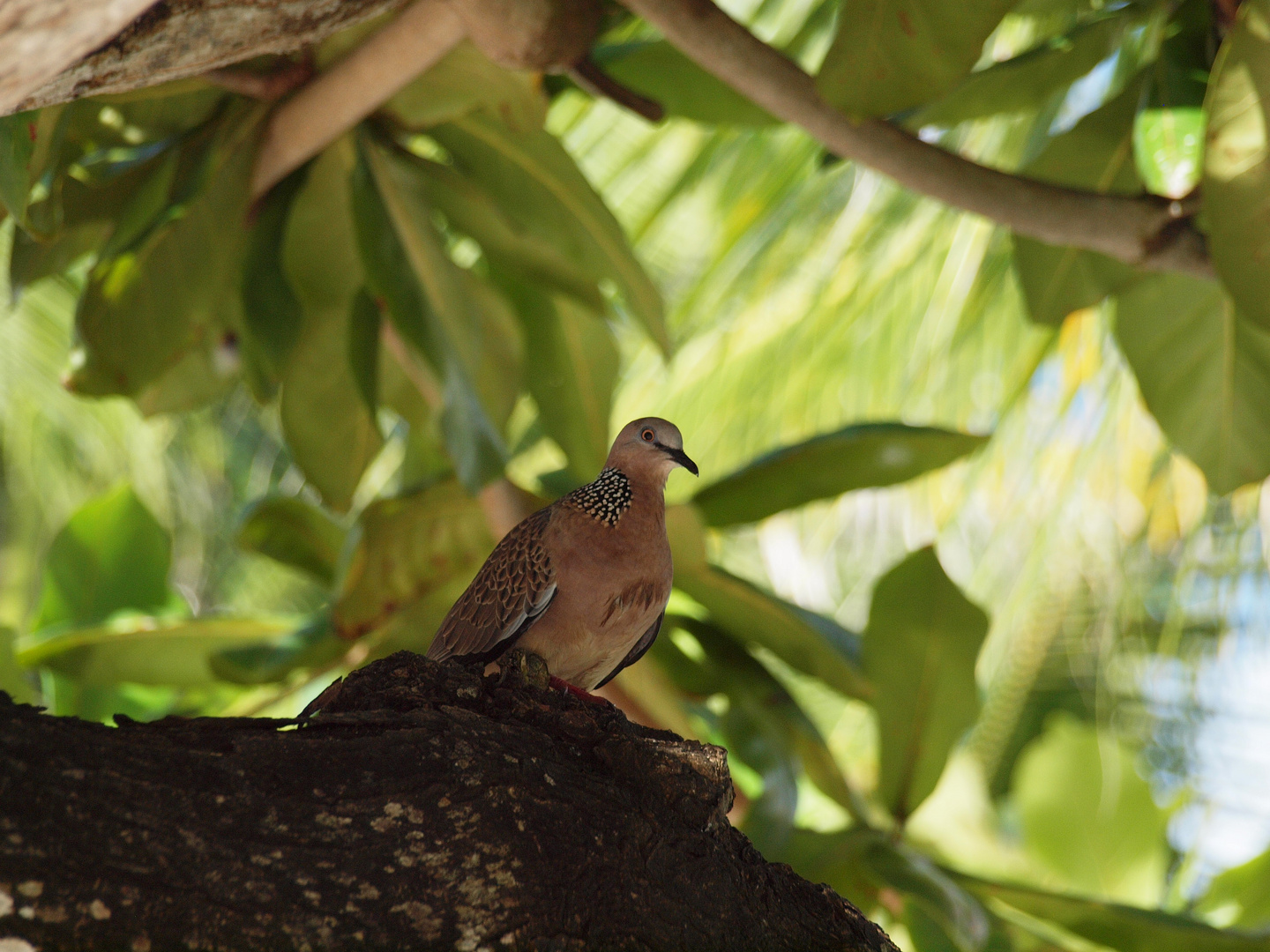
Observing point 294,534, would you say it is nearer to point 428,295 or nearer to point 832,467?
point 428,295

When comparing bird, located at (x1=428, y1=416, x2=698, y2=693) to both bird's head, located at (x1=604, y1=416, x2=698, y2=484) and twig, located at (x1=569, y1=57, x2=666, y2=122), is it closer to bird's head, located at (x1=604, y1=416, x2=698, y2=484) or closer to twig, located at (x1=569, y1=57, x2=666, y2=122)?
bird's head, located at (x1=604, y1=416, x2=698, y2=484)

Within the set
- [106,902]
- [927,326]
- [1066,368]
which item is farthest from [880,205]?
[106,902]

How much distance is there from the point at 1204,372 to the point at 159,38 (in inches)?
106

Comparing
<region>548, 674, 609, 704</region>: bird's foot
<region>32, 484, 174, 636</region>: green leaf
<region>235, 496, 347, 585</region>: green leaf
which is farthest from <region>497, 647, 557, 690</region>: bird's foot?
<region>32, 484, 174, 636</region>: green leaf

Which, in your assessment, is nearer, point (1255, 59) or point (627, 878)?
point (627, 878)

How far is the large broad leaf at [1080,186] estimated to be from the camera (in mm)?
3062

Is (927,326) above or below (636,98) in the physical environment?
below

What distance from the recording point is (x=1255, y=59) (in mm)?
2098

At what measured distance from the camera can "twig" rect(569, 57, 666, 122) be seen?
267 centimetres

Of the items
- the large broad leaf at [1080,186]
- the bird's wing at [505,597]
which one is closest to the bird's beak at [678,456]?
the bird's wing at [505,597]

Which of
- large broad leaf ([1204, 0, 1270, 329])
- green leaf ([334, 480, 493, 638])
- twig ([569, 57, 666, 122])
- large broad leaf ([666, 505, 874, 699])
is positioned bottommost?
large broad leaf ([666, 505, 874, 699])

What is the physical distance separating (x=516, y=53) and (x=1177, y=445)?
1.98 meters

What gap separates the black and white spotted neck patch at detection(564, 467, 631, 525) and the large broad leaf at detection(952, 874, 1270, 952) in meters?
1.88

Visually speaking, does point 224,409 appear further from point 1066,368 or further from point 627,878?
point 627,878
